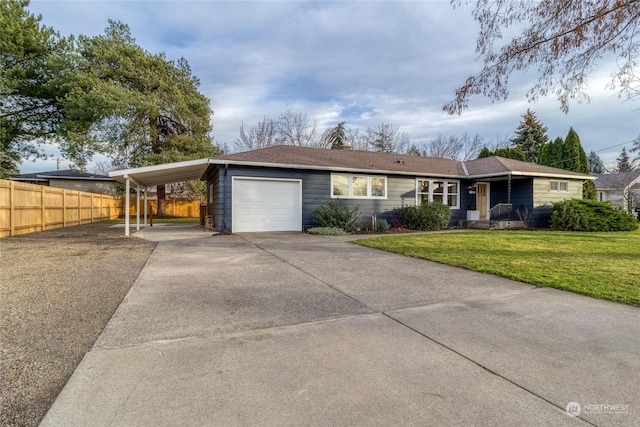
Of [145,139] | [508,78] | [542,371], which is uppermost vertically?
[145,139]

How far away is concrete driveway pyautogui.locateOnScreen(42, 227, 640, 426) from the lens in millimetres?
1857

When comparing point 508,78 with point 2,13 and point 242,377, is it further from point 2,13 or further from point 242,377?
point 2,13

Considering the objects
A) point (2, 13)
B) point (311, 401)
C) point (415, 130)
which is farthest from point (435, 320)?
point (415, 130)

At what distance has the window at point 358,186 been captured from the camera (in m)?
13.8

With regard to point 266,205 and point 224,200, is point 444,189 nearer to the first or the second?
point 266,205

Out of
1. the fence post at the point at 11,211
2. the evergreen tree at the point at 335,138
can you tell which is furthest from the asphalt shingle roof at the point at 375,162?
the evergreen tree at the point at 335,138

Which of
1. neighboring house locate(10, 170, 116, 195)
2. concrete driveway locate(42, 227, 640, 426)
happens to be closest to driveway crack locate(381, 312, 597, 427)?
concrete driveway locate(42, 227, 640, 426)

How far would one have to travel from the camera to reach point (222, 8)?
9320 mm

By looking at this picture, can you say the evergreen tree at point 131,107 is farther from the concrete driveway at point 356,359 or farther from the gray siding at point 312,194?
the concrete driveway at point 356,359

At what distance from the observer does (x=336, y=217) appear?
12656 mm

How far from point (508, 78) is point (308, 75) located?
45.3ft

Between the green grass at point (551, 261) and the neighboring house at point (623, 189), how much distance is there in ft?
53.0

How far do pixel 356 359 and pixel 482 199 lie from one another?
16.7 meters

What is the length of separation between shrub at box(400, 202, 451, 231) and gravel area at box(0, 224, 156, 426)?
34.1 ft
